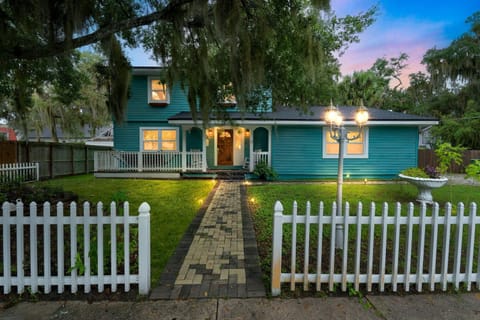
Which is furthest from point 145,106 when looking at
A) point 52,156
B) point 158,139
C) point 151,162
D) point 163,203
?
point 163,203

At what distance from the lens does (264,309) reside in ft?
6.88

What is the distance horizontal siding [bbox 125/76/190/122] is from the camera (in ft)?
39.3

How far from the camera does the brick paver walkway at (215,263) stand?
2.36 meters

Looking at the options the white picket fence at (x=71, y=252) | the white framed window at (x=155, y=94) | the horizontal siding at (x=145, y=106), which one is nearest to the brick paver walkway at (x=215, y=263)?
the white picket fence at (x=71, y=252)

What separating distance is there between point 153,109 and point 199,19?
30.3ft

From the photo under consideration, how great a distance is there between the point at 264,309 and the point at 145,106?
39.2 ft

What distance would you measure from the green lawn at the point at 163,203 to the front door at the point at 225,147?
2689 mm

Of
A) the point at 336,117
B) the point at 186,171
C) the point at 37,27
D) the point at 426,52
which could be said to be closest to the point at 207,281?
the point at 336,117

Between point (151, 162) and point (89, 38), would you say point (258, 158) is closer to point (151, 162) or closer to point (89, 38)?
point (151, 162)

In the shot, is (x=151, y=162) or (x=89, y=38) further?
(x=151, y=162)

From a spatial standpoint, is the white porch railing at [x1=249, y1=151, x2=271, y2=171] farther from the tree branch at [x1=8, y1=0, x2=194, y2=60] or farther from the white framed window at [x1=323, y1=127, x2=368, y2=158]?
the tree branch at [x1=8, y1=0, x2=194, y2=60]

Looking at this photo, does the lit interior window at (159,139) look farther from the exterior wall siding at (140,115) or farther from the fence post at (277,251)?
the fence post at (277,251)

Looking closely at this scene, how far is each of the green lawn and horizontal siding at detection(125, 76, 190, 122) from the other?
12.2 ft

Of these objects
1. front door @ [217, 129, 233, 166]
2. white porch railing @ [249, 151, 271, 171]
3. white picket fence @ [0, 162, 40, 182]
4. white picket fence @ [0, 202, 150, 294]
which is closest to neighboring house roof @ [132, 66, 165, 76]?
front door @ [217, 129, 233, 166]
